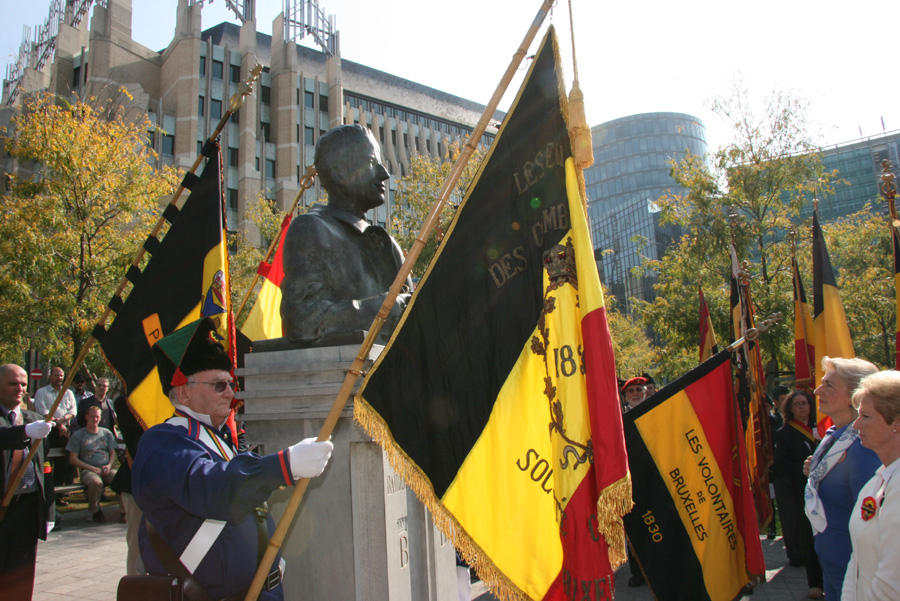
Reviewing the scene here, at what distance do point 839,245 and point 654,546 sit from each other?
1756cm

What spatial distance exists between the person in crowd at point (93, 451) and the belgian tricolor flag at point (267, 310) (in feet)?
16.2

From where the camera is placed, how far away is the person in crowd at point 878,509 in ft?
8.64

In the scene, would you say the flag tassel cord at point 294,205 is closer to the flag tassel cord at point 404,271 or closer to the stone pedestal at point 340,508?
the stone pedestal at point 340,508

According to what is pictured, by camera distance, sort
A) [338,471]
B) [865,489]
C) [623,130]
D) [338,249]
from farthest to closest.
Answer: [623,130] → [338,249] → [338,471] → [865,489]

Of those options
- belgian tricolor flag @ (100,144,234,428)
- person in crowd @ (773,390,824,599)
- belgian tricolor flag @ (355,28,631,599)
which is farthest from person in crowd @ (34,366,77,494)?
person in crowd @ (773,390,824,599)

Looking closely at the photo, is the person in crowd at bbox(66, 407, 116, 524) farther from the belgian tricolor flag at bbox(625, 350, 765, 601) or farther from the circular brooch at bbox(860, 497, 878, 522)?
the circular brooch at bbox(860, 497, 878, 522)

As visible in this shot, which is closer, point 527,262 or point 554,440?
point 554,440

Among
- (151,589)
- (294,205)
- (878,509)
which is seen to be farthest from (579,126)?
(294,205)

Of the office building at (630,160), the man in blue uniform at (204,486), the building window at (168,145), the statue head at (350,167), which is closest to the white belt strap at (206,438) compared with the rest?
the man in blue uniform at (204,486)

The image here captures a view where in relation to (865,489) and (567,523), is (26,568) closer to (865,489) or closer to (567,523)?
(567,523)

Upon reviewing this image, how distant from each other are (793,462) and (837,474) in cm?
384

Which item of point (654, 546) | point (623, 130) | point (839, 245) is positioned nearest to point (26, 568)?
→ point (654, 546)

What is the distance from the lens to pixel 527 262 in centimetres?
341

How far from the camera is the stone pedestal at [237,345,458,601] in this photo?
3.65 m
